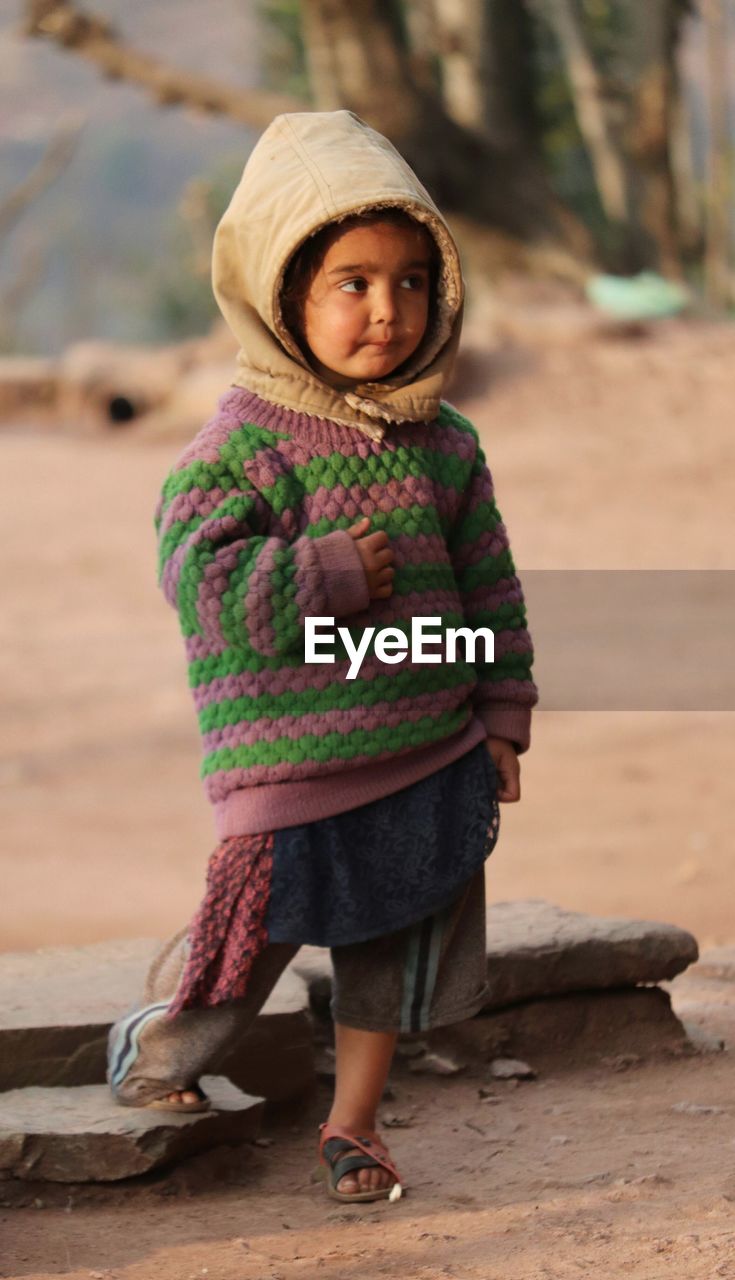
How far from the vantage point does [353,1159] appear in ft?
8.11

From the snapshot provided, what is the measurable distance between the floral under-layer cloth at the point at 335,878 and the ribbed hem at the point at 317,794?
0.6 inches

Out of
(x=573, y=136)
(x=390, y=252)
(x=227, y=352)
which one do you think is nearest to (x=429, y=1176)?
(x=390, y=252)

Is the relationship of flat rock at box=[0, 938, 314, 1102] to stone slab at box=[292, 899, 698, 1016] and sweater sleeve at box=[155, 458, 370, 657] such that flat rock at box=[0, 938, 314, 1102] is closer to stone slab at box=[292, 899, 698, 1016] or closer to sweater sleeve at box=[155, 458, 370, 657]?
stone slab at box=[292, 899, 698, 1016]

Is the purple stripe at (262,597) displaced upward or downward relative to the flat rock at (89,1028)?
upward

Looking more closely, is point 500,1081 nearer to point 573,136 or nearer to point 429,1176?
point 429,1176

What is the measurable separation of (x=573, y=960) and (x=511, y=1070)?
0.25m

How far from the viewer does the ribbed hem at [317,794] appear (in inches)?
92.1

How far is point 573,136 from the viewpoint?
1870 cm

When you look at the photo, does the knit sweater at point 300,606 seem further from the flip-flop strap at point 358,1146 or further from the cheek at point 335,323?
the flip-flop strap at point 358,1146

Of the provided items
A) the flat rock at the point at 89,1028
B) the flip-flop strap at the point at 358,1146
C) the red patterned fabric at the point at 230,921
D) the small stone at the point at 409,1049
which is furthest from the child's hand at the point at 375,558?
the small stone at the point at 409,1049

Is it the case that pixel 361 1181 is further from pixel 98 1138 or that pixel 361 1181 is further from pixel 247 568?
pixel 247 568

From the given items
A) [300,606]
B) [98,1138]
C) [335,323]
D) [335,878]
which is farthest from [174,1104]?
[335,323]

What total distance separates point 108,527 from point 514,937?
25.9 feet

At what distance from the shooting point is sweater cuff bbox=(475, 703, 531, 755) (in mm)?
2488
